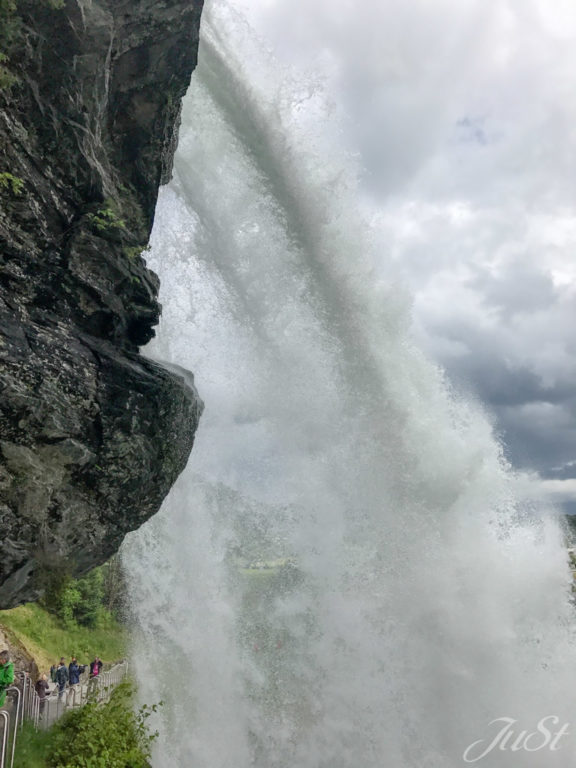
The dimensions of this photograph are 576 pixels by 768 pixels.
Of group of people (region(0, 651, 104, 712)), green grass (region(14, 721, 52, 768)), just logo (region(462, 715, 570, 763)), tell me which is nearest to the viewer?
green grass (region(14, 721, 52, 768))

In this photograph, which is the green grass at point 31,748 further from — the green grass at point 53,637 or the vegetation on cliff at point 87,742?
the green grass at point 53,637

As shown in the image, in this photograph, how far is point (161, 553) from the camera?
2448 centimetres

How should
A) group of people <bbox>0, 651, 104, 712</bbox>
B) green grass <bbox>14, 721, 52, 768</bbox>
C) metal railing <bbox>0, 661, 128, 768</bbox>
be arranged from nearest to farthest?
metal railing <bbox>0, 661, 128, 768</bbox> → green grass <bbox>14, 721, 52, 768</bbox> → group of people <bbox>0, 651, 104, 712</bbox>

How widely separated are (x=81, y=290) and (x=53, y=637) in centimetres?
2222

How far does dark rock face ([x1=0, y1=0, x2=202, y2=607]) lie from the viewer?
8938 millimetres

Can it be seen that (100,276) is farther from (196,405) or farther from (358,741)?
(358,741)

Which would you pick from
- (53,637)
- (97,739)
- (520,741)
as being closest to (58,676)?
(97,739)

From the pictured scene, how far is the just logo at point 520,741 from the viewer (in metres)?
17.7

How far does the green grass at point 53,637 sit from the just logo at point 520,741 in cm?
1516

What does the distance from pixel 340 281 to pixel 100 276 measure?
13.0m

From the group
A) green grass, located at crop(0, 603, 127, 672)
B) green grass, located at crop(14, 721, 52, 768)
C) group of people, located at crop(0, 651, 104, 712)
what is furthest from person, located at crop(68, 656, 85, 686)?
green grass, located at crop(14, 721, 52, 768)

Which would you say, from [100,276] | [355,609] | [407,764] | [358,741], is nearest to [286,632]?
[355,609]

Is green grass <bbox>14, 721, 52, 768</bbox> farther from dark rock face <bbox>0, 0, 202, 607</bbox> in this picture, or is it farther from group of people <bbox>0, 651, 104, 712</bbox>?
dark rock face <bbox>0, 0, 202, 607</bbox>

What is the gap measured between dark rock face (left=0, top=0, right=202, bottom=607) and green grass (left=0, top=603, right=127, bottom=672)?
571 inches
